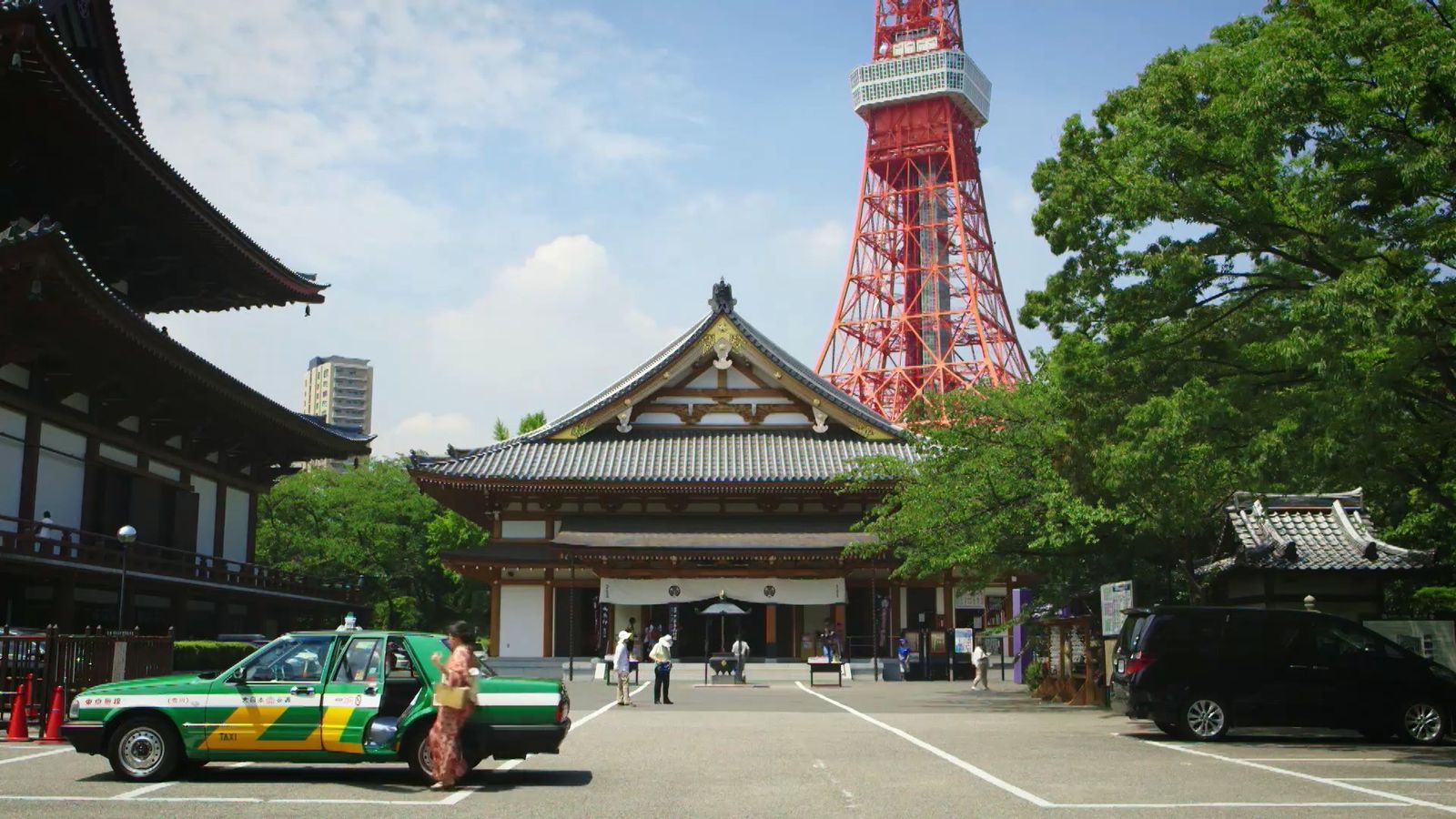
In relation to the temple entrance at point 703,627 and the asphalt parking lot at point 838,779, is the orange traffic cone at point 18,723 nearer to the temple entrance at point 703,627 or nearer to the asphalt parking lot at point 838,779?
the asphalt parking lot at point 838,779

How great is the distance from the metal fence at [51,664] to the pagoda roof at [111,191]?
29.5ft

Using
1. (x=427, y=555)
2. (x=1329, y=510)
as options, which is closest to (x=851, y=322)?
(x=427, y=555)

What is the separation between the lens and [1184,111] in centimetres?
1616

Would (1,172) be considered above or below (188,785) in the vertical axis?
above

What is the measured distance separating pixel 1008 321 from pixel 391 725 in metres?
78.7

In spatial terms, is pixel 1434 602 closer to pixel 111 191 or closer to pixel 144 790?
pixel 144 790

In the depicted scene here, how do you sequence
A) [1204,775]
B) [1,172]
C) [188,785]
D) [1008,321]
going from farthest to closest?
[1008,321] < [1,172] < [1204,775] < [188,785]

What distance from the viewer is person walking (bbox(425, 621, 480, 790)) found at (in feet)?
37.6

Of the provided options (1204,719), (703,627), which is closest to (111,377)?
(703,627)

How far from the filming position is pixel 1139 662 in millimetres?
17141

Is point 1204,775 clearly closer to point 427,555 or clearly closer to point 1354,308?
point 1354,308

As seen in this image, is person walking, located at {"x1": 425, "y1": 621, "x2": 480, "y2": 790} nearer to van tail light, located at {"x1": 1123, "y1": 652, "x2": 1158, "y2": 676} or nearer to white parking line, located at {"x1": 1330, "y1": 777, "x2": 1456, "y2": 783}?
white parking line, located at {"x1": 1330, "y1": 777, "x2": 1456, "y2": 783}

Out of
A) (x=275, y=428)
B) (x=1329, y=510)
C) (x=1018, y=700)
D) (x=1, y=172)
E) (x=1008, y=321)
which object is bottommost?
(x=1018, y=700)

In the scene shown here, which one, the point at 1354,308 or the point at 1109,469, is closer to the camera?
the point at 1354,308
